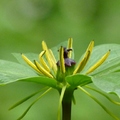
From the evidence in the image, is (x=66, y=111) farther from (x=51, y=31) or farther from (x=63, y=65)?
(x=51, y=31)

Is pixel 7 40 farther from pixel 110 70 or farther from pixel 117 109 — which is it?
pixel 110 70

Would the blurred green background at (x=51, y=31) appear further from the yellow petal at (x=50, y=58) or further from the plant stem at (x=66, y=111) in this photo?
the plant stem at (x=66, y=111)

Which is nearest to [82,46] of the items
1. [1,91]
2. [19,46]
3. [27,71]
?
[19,46]

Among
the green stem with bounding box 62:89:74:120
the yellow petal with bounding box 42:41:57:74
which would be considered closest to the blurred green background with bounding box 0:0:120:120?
the yellow petal with bounding box 42:41:57:74

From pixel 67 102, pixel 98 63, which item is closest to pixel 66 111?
pixel 67 102

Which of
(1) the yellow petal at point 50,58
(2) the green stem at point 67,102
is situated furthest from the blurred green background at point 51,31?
(2) the green stem at point 67,102

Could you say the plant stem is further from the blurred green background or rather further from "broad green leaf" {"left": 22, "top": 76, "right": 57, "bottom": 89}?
the blurred green background
